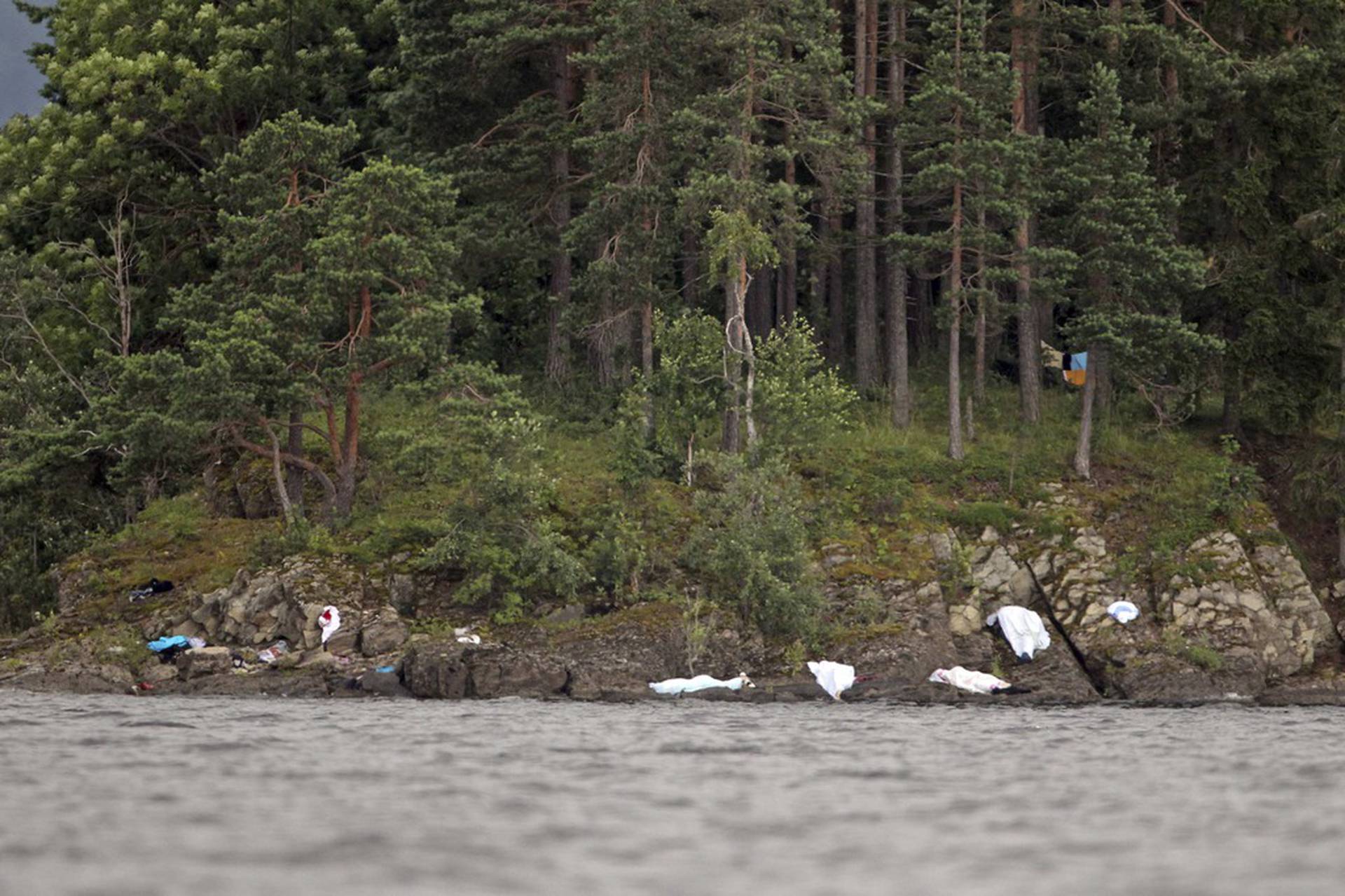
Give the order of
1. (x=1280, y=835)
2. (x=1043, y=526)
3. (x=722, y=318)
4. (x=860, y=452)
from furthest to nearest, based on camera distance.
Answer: (x=722, y=318) → (x=860, y=452) → (x=1043, y=526) → (x=1280, y=835)

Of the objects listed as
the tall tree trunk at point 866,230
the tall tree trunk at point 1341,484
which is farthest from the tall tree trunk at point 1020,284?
the tall tree trunk at point 1341,484

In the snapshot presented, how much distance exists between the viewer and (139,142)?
4559cm

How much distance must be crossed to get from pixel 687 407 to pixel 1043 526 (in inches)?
353

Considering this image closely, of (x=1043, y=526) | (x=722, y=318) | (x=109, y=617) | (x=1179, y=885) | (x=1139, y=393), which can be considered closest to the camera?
(x=1179, y=885)

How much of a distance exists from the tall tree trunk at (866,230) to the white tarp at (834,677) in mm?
13831

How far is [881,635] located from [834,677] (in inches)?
89.9

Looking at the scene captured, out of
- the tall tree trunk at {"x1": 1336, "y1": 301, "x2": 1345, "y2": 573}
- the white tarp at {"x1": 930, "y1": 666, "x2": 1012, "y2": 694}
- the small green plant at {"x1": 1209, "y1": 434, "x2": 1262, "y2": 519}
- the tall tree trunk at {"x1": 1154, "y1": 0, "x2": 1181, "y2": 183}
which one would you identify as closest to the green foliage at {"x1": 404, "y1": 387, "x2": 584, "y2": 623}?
the white tarp at {"x1": 930, "y1": 666, "x2": 1012, "y2": 694}

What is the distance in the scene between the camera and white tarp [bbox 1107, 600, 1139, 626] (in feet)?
115

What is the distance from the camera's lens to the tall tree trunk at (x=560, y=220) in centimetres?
4297

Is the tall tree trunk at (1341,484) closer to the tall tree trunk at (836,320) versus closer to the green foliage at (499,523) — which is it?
the tall tree trunk at (836,320)

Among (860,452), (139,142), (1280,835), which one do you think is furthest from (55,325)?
(1280,835)

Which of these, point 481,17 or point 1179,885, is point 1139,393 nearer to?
point 481,17

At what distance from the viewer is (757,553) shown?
33.8 meters

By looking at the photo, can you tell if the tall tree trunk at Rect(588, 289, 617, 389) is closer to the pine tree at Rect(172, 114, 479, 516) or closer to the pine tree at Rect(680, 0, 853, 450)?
the pine tree at Rect(680, 0, 853, 450)
